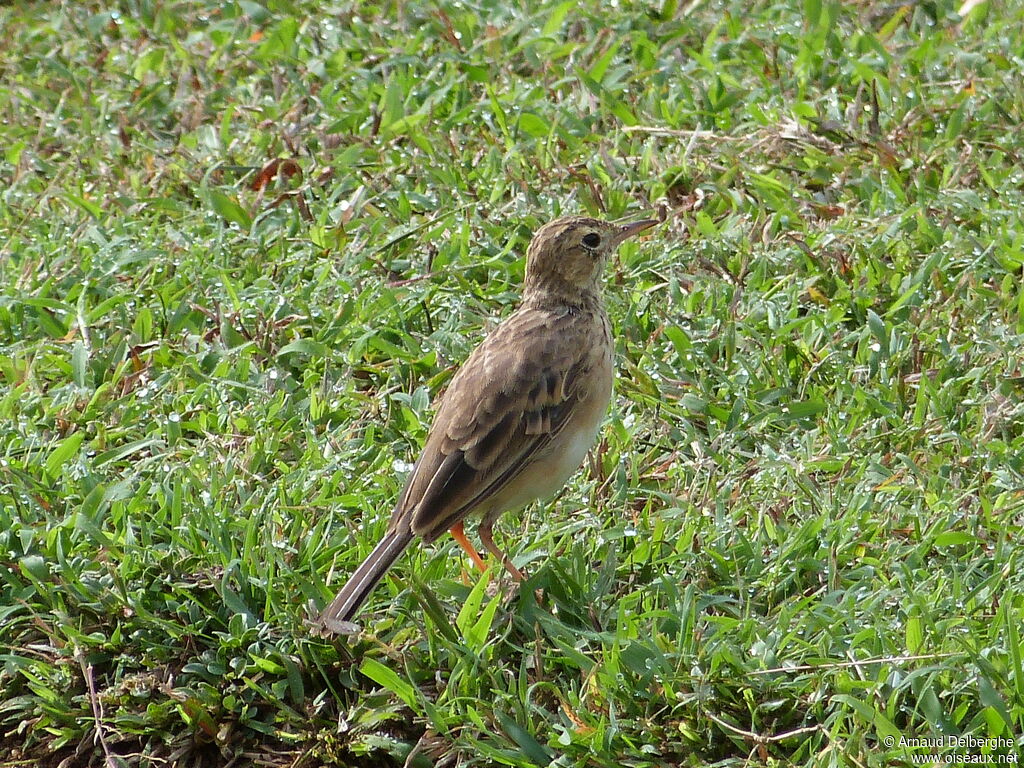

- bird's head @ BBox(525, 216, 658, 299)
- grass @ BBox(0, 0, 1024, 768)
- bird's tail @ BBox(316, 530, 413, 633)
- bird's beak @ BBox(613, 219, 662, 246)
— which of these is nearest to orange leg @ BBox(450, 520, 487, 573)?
grass @ BBox(0, 0, 1024, 768)

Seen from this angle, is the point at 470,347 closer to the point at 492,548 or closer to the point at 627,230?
the point at 627,230

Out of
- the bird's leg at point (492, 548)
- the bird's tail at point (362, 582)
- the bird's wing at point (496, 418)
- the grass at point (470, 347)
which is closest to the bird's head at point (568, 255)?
the bird's wing at point (496, 418)

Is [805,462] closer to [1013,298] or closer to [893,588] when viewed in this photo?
[893,588]

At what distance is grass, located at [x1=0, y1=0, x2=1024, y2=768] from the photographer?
4.93 metres

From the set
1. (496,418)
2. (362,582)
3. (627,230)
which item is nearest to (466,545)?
(496,418)

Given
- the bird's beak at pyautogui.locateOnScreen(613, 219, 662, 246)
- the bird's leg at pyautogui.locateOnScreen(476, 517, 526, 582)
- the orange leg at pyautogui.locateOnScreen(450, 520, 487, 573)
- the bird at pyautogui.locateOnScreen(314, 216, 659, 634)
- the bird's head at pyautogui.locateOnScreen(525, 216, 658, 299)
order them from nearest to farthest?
1. the bird at pyautogui.locateOnScreen(314, 216, 659, 634)
2. the bird's leg at pyautogui.locateOnScreen(476, 517, 526, 582)
3. the orange leg at pyautogui.locateOnScreen(450, 520, 487, 573)
4. the bird's head at pyautogui.locateOnScreen(525, 216, 658, 299)
5. the bird's beak at pyautogui.locateOnScreen(613, 219, 662, 246)

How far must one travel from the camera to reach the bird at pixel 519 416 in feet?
16.8

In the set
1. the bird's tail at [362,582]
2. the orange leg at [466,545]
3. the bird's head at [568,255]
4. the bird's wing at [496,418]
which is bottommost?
the orange leg at [466,545]

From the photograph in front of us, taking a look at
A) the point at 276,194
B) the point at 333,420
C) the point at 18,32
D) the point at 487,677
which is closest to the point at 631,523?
the point at 487,677

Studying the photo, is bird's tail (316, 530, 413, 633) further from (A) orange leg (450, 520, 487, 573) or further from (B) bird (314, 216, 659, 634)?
(A) orange leg (450, 520, 487, 573)

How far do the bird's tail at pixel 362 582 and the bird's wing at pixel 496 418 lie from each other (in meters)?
0.07

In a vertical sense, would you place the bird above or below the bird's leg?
above

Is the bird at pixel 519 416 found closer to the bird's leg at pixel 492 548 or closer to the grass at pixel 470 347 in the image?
the bird's leg at pixel 492 548

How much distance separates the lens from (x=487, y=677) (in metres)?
4.98
